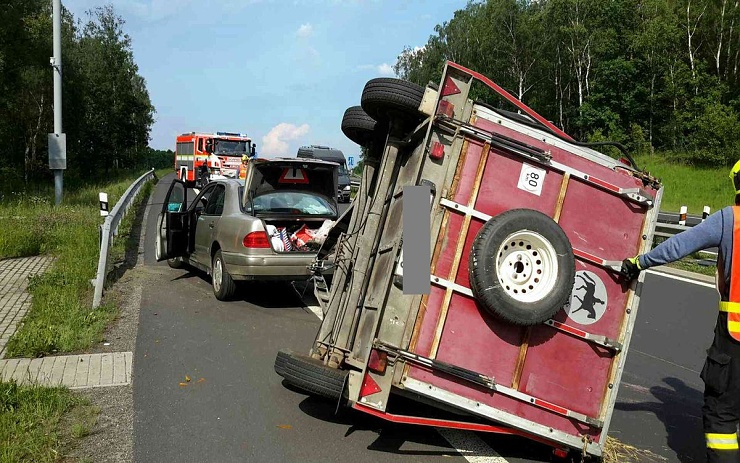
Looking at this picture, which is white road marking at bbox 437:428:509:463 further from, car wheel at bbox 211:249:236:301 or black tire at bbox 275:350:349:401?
car wheel at bbox 211:249:236:301

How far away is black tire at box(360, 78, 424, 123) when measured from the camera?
4363 millimetres

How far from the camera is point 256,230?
7.96m

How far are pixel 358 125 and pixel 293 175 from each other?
3.54 metres

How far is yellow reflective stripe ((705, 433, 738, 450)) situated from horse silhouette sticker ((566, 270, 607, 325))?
0.90 metres

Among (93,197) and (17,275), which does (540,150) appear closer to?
(17,275)

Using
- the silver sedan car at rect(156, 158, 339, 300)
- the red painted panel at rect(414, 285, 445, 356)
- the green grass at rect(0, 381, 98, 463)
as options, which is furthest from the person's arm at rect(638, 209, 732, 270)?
the silver sedan car at rect(156, 158, 339, 300)

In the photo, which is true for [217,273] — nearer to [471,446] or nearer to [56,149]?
[471,446]

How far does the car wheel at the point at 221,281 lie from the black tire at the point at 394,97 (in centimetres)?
424

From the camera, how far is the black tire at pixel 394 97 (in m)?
4.36

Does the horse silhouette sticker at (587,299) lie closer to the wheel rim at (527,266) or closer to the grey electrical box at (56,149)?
the wheel rim at (527,266)

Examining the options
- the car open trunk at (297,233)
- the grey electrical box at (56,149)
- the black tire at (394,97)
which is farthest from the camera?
the grey electrical box at (56,149)

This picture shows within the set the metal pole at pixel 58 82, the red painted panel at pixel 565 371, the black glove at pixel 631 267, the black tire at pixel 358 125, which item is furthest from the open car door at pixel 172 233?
the metal pole at pixel 58 82

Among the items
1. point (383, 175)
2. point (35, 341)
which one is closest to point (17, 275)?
point (35, 341)

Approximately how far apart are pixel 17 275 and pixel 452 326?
822cm
